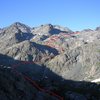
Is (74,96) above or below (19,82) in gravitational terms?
below

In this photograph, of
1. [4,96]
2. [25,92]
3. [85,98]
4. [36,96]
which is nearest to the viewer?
[4,96]

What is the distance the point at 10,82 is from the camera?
4628 inches

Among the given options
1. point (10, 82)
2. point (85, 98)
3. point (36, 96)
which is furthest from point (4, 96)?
point (85, 98)

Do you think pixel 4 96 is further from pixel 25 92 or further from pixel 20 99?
pixel 25 92

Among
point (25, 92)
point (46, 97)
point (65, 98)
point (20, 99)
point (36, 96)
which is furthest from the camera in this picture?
point (65, 98)

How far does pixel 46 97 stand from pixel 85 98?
69.4m

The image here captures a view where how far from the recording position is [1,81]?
4309 inches

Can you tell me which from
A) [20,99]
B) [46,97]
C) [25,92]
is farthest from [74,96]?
[20,99]

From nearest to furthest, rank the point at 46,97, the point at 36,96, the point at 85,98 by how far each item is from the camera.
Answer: the point at 36,96
the point at 46,97
the point at 85,98

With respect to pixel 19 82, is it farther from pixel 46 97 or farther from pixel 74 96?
pixel 74 96

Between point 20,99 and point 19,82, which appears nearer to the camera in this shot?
point 20,99

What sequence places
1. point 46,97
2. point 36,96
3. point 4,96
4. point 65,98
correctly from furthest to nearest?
point 65,98 < point 46,97 < point 36,96 < point 4,96

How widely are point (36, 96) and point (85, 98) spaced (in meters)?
79.3

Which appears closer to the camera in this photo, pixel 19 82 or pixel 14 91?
pixel 14 91
